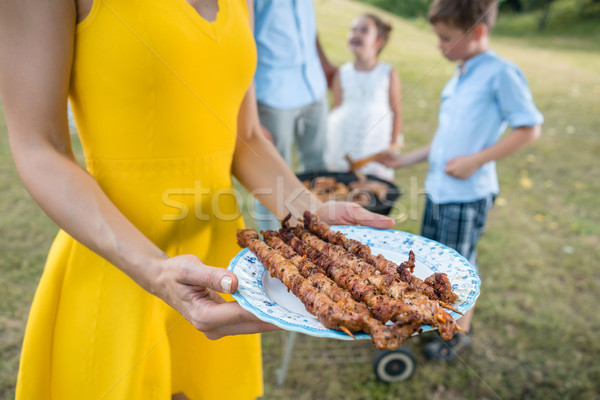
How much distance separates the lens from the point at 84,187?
1373 millimetres

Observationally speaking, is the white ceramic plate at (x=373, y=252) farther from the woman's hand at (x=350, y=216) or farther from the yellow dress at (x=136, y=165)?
the yellow dress at (x=136, y=165)

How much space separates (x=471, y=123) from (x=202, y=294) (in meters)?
2.85

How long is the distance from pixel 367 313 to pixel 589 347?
3.60 meters

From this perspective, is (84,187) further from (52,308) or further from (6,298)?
(6,298)

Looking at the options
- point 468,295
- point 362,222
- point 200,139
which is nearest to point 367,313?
point 468,295

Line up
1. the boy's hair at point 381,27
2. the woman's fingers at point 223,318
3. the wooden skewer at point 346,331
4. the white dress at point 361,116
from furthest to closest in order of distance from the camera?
1. the boy's hair at point 381,27
2. the white dress at point 361,116
3. the woman's fingers at point 223,318
4. the wooden skewer at point 346,331

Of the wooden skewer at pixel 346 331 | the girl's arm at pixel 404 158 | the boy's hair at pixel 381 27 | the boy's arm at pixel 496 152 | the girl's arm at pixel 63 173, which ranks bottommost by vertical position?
the girl's arm at pixel 404 158

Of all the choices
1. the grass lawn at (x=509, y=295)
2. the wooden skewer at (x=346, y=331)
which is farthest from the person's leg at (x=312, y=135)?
the wooden skewer at (x=346, y=331)

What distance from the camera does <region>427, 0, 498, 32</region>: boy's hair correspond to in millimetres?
3428

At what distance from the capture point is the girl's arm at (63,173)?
124 centimetres

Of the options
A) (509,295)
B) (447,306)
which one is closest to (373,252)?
(447,306)

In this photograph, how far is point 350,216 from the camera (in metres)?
1.93

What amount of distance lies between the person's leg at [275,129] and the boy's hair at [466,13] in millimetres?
1673

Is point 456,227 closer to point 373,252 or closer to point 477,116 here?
point 477,116
